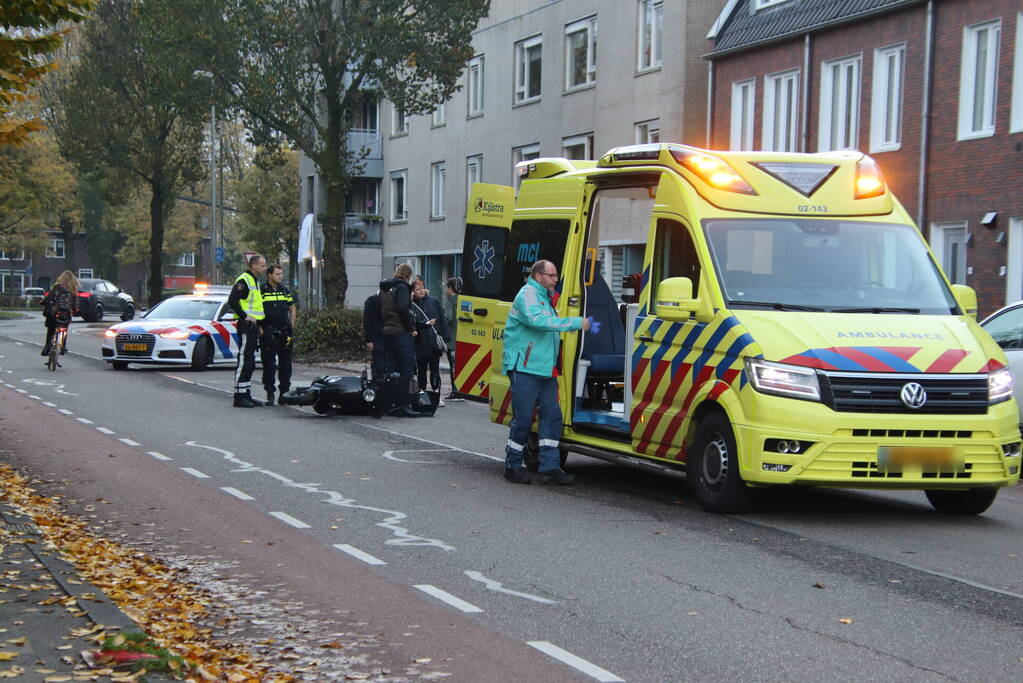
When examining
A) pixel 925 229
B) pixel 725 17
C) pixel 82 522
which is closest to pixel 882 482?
pixel 82 522

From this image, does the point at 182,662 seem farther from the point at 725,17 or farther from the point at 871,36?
the point at 725,17

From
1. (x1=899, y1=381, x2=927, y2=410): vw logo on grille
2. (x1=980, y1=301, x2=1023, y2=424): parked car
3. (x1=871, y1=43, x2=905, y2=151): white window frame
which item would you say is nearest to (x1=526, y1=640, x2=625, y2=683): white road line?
(x1=899, y1=381, x2=927, y2=410): vw logo on grille

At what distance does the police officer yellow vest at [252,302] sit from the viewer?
61.0ft

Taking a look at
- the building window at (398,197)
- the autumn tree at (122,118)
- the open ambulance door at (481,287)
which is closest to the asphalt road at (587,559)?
the open ambulance door at (481,287)

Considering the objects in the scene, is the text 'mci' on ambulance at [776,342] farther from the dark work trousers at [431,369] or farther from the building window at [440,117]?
the building window at [440,117]

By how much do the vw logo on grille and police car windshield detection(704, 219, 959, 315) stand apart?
0.84 m

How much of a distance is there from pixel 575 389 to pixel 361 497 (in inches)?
89.5

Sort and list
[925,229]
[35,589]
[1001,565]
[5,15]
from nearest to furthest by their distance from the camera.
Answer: [35,589] → [1001,565] → [5,15] → [925,229]

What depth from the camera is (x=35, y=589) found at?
271 inches

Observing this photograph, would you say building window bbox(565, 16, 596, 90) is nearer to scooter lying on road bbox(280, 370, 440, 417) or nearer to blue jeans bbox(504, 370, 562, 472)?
scooter lying on road bbox(280, 370, 440, 417)

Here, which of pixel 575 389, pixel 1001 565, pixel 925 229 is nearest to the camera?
pixel 1001 565

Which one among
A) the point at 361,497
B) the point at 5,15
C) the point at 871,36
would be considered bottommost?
the point at 361,497

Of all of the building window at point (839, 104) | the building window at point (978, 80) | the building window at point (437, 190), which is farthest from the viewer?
the building window at point (437, 190)

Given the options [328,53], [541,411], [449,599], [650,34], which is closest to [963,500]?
[541,411]
